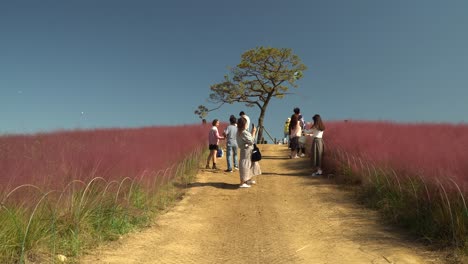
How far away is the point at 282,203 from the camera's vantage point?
7852mm

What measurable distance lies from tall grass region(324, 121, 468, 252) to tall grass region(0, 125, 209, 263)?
431 cm

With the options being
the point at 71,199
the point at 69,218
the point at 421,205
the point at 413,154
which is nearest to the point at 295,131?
the point at 413,154

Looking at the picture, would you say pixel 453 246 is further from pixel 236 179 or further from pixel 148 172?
pixel 236 179

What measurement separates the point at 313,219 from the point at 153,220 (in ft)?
9.32

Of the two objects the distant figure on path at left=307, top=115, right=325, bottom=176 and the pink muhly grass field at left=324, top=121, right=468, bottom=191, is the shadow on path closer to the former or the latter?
the distant figure on path at left=307, top=115, right=325, bottom=176

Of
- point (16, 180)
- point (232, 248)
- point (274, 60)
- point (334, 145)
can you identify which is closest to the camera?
point (16, 180)

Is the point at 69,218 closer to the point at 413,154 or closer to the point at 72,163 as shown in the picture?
the point at 72,163

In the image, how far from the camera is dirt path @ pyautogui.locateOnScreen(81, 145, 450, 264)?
4.71 meters

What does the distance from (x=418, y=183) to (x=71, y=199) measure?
5.55 meters

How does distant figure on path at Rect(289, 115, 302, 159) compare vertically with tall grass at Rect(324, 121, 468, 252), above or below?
above

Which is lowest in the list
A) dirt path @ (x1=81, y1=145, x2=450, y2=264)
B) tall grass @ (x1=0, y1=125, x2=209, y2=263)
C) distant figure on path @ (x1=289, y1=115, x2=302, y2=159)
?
dirt path @ (x1=81, y1=145, x2=450, y2=264)

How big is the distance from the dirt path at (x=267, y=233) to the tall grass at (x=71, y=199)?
1.17 ft

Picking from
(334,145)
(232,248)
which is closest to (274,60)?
(334,145)

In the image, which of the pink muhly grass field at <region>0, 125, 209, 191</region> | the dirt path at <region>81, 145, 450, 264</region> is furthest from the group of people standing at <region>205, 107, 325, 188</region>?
the pink muhly grass field at <region>0, 125, 209, 191</region>
